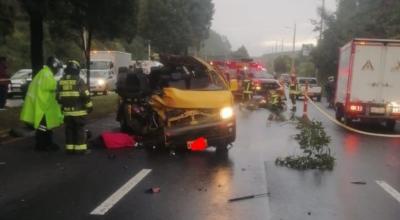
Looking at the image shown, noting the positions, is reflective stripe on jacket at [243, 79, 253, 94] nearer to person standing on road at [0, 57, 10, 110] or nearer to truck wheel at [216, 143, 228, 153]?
person standing on road at [0, 57, 10, 110]

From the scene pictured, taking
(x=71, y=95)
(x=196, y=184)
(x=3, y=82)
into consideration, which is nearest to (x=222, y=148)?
(x=196, y=184)

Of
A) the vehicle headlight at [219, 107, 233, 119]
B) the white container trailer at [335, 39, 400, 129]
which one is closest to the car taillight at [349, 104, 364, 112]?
the white container trailer at [335, 39, 400, 129]

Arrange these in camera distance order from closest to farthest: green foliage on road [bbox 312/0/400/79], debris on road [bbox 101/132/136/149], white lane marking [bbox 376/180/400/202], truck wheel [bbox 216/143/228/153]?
white lane marking [bbox 376/180/400/202] < truck wheel [bbox 216/143/228/153] < debris on road [bbox 101/132/136/149] < green foliage on road [bbox 312/0/400/79]

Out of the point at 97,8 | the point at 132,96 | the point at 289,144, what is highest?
the point at 97,8

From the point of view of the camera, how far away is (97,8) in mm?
16828

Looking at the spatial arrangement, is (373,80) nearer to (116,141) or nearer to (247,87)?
(116,141)

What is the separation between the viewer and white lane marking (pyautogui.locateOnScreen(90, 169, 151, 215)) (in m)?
6.91

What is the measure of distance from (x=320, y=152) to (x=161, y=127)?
333 centimetres

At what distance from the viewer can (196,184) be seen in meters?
8.60

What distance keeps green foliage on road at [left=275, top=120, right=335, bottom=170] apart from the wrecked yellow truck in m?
1.49

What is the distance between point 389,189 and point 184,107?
4444 millimetres

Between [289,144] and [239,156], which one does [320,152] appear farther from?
[289,144]

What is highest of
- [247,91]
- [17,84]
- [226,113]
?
[226,113]

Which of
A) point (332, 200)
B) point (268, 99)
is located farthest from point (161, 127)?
point (268, 99)
